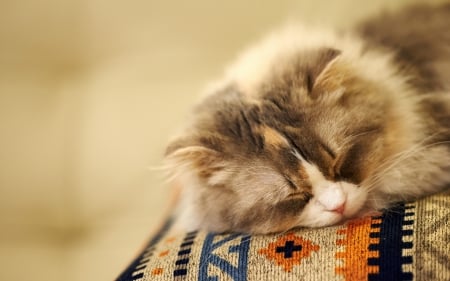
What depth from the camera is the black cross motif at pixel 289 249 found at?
1.00 metres

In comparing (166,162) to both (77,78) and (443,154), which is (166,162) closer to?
(443,154)

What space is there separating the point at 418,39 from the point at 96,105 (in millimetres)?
1181

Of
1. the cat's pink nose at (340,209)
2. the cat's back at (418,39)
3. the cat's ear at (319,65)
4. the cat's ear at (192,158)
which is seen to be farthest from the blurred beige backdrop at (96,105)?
the cat's pink nose at (340,209)

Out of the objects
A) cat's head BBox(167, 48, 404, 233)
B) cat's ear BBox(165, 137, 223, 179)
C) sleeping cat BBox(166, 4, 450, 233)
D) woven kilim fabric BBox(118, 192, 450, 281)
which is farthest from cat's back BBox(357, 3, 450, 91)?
cat's ear BBox(165, 137, 223, 179)

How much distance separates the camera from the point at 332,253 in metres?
0.96

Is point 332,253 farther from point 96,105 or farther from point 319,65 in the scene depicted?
point 96,105

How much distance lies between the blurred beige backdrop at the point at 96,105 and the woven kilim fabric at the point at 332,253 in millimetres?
637

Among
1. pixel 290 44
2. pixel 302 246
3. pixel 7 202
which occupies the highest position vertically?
pixel 290 44

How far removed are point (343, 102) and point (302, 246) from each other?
0.36m

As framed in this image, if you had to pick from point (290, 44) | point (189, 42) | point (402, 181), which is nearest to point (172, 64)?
point (189, 42)

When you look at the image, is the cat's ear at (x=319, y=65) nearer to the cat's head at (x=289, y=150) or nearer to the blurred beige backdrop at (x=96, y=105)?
the cat's head at (x=289, y=150)

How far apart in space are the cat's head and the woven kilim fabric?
55 mm

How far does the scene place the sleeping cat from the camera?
1103mm

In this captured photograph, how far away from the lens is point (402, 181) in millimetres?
1160
